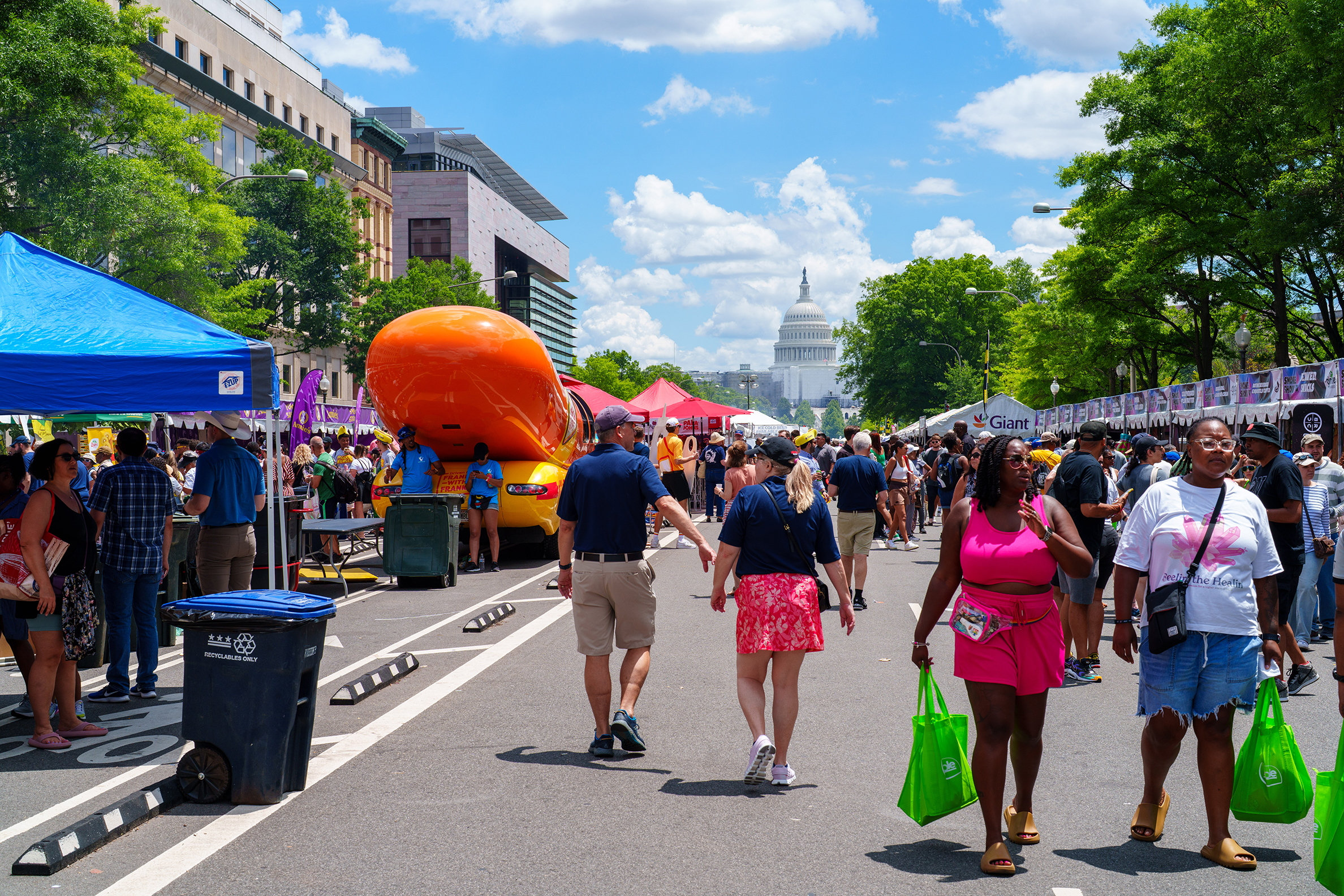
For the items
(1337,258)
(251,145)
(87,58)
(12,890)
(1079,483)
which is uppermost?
(251,145)

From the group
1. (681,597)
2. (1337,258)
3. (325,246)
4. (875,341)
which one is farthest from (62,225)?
(875,341)

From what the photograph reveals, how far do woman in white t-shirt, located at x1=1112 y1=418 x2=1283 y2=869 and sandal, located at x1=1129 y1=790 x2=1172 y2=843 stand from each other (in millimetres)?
127

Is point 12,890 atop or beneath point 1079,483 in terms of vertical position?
beneath

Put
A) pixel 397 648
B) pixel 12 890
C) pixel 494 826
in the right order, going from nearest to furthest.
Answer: pixel 12 890 → pixel 494 826 → pixel 397 648

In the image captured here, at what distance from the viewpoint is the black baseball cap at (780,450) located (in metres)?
6.25

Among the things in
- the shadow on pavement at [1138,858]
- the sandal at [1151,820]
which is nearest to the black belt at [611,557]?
the shadow on pavement at [1138,858]

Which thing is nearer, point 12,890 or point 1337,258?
point 12,890

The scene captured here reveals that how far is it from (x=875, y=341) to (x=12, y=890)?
75862 millimetres

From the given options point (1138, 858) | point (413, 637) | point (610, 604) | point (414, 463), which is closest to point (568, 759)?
point (610, 604)

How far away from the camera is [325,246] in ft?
155

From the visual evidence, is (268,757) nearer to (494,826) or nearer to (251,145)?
(494,826)

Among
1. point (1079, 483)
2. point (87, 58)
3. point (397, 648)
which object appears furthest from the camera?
point (87, 58)

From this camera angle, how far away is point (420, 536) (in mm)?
14312

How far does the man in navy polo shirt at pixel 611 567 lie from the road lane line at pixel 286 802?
1.36 meters
